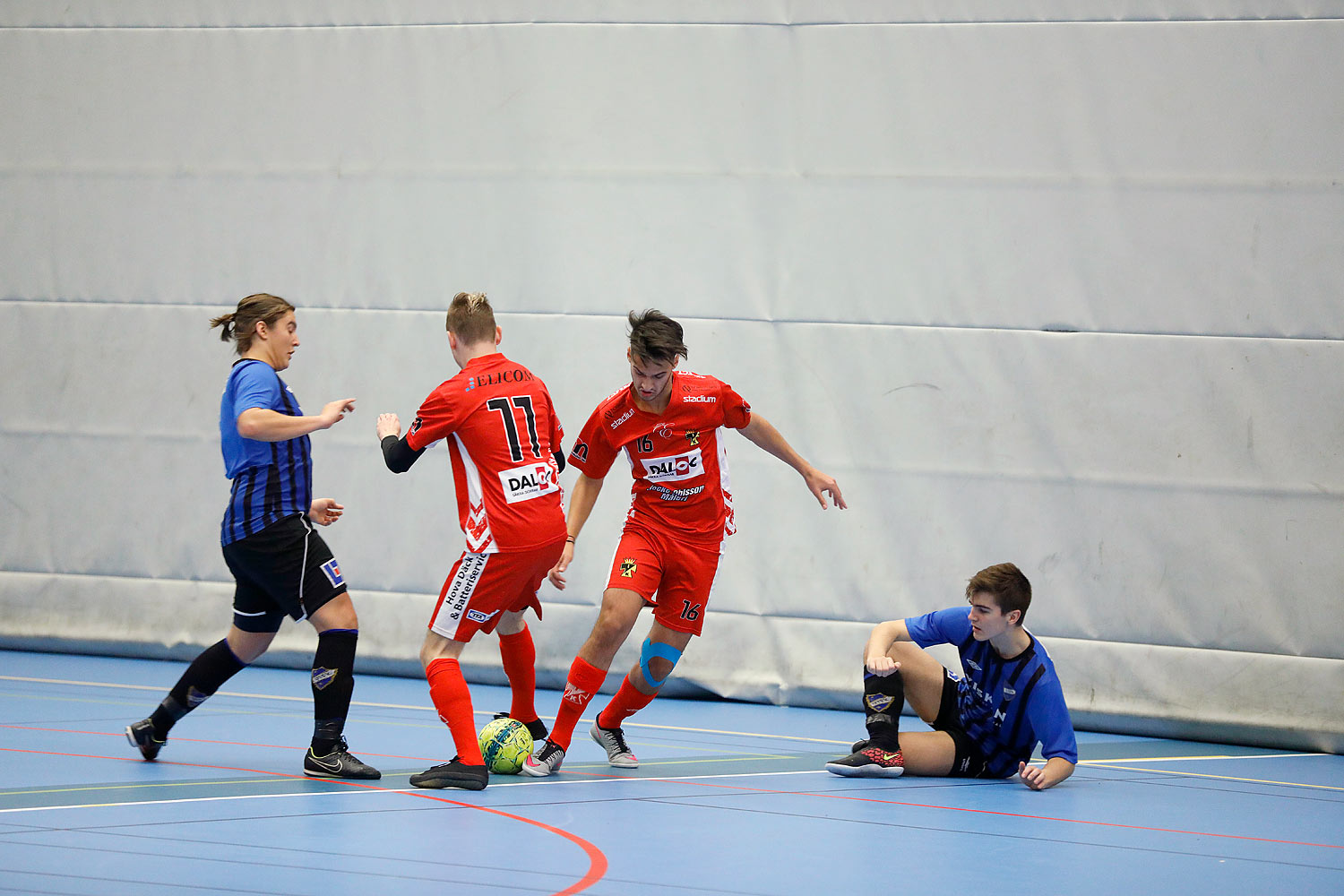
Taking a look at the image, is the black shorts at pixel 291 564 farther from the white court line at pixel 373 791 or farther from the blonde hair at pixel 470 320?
the blonde hair at pixel 470 320

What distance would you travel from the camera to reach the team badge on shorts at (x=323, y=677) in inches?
220

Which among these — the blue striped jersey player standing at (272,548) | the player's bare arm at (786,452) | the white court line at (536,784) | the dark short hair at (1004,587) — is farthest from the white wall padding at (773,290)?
the blue striped jersey player standing at (272,548)

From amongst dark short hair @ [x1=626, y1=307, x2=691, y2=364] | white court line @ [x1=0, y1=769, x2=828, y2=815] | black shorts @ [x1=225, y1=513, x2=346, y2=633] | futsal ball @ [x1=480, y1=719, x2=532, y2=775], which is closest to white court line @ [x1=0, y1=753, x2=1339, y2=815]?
white court line @ [x1=0, y1=769, x2=828, y2=815]

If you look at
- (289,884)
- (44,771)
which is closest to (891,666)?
(289,884)

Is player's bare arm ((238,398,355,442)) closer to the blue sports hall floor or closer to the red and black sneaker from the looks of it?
the blue sports hall floor

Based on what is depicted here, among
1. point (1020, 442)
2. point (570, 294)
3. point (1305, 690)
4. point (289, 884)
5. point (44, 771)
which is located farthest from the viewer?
point (570, 294)

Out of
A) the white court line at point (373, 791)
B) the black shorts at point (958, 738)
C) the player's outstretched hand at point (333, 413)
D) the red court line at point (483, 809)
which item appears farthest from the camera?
the black shorts at point (958, 738)

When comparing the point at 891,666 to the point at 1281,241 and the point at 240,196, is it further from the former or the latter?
the point at 240,196

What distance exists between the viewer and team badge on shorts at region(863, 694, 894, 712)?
595 cm

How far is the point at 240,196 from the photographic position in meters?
9.52

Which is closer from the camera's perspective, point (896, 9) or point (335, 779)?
point (335, 779)

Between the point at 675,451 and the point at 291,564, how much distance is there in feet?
5.55

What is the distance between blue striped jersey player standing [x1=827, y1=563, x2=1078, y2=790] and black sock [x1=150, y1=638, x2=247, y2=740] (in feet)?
8.34

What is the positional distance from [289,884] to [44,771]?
7.25 ft
